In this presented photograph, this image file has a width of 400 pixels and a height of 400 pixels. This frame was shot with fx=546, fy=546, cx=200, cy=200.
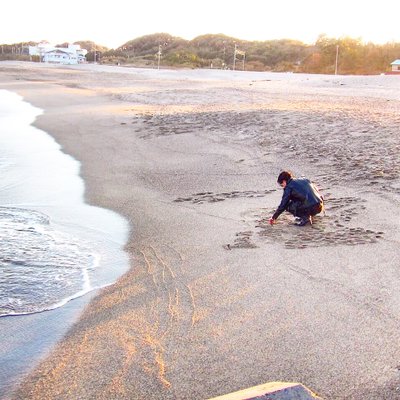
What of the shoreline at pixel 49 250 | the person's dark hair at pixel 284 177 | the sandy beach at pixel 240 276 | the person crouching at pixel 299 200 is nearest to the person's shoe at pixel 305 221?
the person crouching at pixel 299 200

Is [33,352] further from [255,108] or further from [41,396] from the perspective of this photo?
[255,108]

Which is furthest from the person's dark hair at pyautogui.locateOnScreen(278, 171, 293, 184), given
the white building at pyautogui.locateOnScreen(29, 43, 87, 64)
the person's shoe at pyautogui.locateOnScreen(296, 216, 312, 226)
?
the white building at pyautogui.locateOnScreen(29, 43, 87, 64)

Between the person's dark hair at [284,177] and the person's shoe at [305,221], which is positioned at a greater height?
the person's dark hair at [284,177]

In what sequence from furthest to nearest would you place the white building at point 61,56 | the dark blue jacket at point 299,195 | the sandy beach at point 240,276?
the white building at point 61,56
the dark blue jacket at point 299,195
the sandy beach at point 240,276

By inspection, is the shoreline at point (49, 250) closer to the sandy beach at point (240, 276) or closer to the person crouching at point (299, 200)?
the sandy beach at point (240, 276)

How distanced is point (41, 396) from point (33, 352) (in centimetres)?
74

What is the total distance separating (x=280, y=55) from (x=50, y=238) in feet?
250

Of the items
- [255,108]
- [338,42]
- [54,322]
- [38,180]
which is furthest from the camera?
[338,42]

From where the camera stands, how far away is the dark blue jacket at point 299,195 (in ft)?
25.1

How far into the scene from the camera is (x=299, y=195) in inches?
302

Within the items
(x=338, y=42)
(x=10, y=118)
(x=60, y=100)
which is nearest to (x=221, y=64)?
(x=338, y=42)

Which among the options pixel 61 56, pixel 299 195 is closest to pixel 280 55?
pixel 61 56

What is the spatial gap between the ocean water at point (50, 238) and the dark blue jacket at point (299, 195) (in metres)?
2.38

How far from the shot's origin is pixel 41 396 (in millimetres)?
4160
